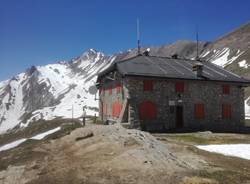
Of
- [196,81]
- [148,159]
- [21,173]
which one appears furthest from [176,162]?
[196,81]

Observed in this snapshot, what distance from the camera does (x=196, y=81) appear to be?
120 feet

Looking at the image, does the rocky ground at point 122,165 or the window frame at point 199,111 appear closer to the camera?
the rocky ground at point 122,165

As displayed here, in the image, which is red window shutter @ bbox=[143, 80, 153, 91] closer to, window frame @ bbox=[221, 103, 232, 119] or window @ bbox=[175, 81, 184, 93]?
window @ bbox=[175, 81, 184, 93]

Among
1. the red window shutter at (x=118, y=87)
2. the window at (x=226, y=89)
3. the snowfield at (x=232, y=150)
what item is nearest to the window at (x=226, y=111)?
the window at (x=226, y=89)

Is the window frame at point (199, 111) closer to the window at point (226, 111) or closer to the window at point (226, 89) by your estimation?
the window at point (226, 111)

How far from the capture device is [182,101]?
36.0m

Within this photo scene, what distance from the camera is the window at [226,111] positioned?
3806 centimetres

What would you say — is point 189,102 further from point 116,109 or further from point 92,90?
point 92,90

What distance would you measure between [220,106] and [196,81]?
174 inches

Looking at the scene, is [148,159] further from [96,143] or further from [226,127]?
[226,127]

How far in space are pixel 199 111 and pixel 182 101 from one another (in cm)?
249

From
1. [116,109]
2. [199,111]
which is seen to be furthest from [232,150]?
[116,109]

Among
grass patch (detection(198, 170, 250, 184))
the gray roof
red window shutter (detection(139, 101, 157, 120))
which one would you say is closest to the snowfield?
grass patch (detection(198, 170, 250, 184))

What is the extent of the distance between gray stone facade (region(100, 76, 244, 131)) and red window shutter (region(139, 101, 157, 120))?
35 cm
